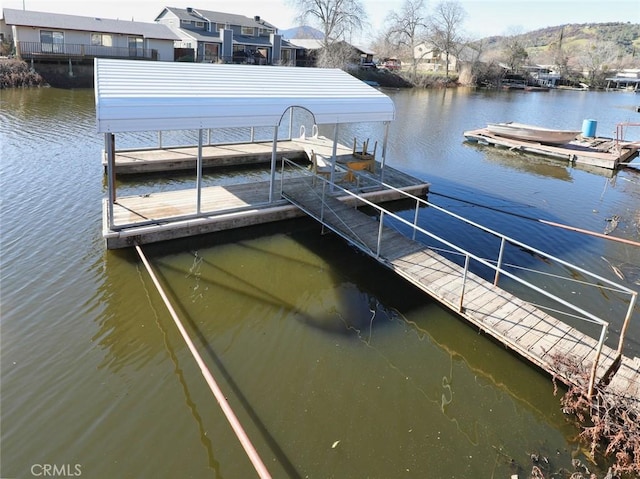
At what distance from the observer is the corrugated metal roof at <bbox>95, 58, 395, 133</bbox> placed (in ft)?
28.5

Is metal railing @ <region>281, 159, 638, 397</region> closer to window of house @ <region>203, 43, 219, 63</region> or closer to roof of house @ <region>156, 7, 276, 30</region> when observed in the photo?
window of house @ <region>203, 43, 219, 63</region>

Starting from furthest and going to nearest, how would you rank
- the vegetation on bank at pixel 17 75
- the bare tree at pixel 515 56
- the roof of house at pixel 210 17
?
the bare tree at pixel 515 56 → the roof of house at pixel 210 17 → the vegetation on bank at pixel 17 75

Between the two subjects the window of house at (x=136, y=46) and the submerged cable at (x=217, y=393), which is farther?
the window of house at (x=136, y=46)

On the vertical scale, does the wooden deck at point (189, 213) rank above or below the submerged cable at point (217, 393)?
above

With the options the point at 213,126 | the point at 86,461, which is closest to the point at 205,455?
the point at 86,461

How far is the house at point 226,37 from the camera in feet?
170

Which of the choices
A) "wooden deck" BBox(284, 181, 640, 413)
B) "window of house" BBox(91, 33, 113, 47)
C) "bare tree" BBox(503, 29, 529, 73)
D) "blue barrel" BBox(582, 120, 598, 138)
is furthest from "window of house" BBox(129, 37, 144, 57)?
"bare tree" BBox(503, 29, 529, 73)

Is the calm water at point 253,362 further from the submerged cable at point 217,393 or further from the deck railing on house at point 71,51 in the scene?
the deck railing on house at point 71,51

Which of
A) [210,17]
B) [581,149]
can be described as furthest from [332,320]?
[210,17]

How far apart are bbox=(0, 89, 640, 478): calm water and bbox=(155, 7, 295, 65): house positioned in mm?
44571

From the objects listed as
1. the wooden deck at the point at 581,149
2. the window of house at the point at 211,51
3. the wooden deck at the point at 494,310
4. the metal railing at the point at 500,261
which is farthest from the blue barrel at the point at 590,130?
the window of house at the point at 211,51

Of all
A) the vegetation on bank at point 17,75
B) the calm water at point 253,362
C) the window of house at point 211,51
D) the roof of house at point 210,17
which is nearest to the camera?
the calm water at point 253,362

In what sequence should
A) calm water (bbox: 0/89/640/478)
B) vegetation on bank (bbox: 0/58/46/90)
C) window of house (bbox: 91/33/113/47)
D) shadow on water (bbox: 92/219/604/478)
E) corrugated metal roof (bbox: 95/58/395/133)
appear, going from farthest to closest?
window of house (bbox: 91/33/113/47) → vegetation on bank (bbox: 0/58/46/90) → corrugated metal roof (bbox: 95/58/395/133) → shadow on water (bbox: 92/219/604/478) → calm water (bbox: 0/89/640/478)

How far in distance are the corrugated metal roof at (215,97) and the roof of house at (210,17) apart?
1907 inches
